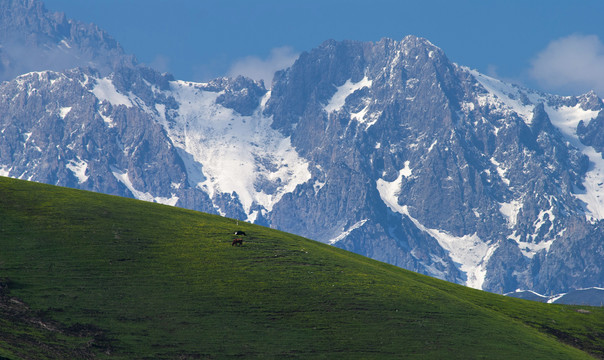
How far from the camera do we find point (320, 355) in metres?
80.9

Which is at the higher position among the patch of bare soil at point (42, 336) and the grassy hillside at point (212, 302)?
the grassy hillside at point (212, 302)

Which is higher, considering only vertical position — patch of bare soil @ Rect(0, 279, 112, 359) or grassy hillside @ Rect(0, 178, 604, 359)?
grassy hillside @ Rect(0, 178, 604, 359)

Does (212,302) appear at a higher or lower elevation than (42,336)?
higher

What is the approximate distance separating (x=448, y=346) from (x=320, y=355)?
1370 centimetres

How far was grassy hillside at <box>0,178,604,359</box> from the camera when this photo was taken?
8025 cm

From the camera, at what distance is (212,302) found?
8931cm

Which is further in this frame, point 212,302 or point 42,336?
point 212,302

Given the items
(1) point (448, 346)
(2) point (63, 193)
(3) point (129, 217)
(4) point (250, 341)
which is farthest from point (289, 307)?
(2) point (63, 193)

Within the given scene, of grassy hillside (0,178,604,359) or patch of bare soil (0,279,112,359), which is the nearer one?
patch of bare soil (0,279,112,359)

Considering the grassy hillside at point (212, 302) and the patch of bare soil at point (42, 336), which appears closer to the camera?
the patch of bare soil at point (42, 336)

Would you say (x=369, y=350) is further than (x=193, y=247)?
No

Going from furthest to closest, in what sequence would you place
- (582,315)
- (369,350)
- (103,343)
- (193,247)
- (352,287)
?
(582,315), (193,247), (352,287), (369,350), (103,343)

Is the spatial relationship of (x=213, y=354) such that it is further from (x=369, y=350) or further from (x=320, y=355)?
(x=369, y=350)

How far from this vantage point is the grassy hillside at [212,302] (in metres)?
80.2
